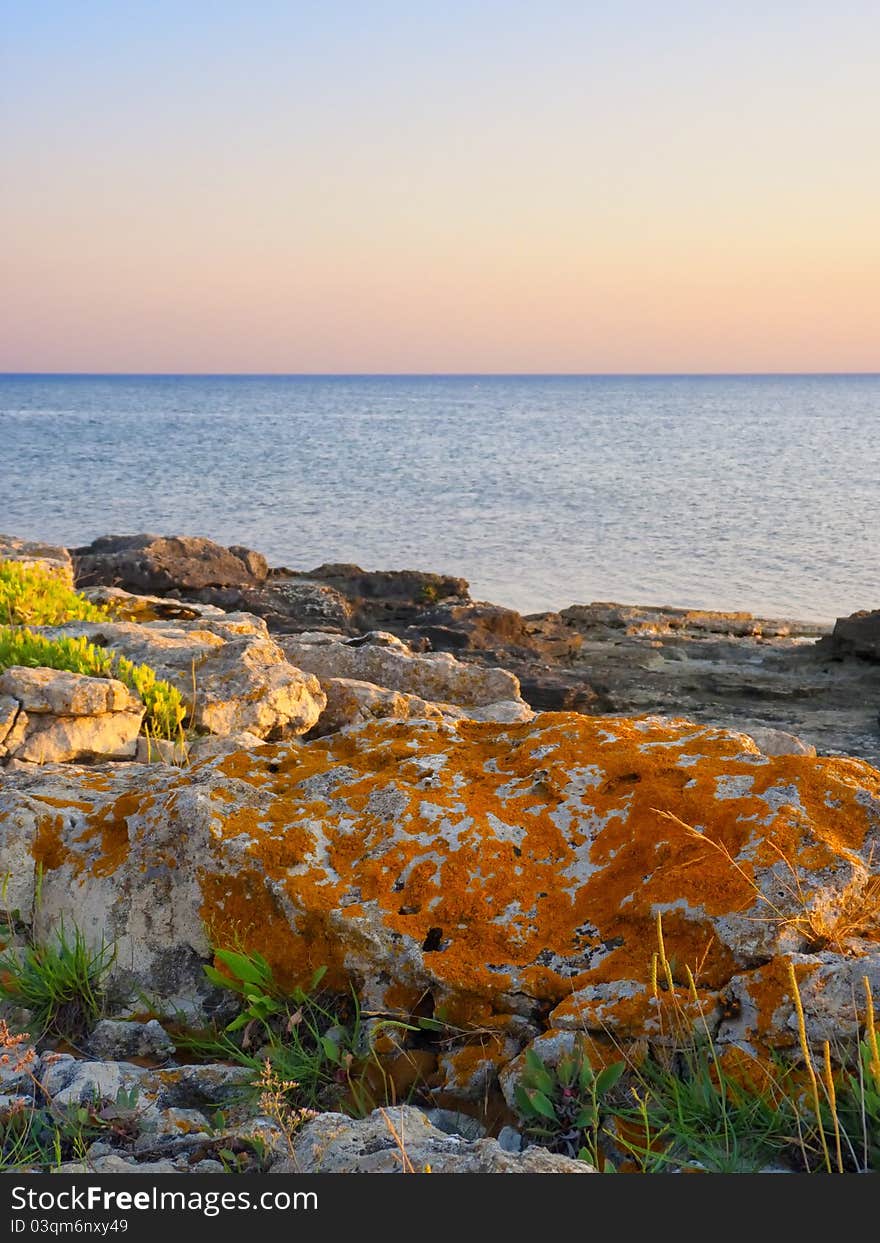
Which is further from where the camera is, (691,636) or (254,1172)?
(691,636)

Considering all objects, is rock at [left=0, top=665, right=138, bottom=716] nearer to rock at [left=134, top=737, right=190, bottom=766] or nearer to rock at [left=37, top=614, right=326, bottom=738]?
rock at [left=134, top=737, right=190, bottom=766]

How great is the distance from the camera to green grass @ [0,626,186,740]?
261 inches

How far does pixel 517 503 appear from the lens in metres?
42.2

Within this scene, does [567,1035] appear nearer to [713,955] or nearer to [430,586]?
[713,955]

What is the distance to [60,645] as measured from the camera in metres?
7.20

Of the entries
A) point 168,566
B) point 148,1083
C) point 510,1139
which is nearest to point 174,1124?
point 148,1083

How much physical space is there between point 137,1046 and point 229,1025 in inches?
14.1

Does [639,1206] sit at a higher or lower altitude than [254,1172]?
higher

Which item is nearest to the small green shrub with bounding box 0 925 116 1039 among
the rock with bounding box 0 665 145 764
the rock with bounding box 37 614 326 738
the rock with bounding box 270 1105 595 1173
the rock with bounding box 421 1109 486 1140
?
the rock with bounding box 270 1105 595 1173

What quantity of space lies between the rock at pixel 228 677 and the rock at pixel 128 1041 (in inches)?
130

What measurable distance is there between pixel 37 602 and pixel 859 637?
42.3 ft

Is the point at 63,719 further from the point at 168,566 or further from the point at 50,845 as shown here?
the point at 168,566

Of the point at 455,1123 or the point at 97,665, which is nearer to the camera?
the point at 455,1123

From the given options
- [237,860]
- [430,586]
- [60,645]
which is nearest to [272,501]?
[430,586]
